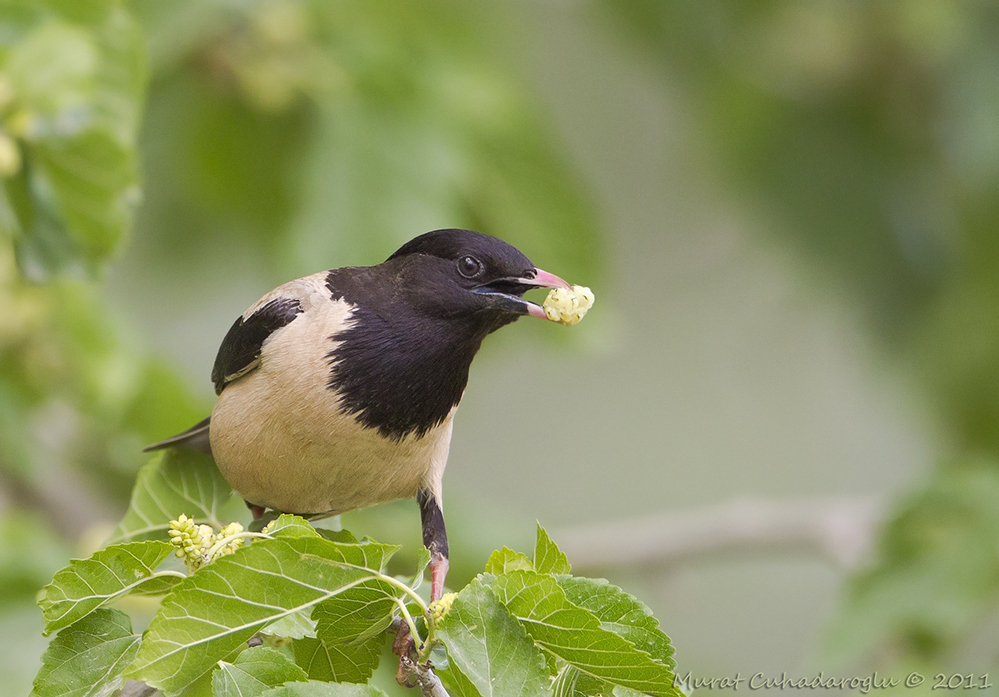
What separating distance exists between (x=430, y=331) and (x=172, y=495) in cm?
47

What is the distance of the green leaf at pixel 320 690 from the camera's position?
1.14 meters

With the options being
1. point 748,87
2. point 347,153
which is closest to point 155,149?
point 347,153

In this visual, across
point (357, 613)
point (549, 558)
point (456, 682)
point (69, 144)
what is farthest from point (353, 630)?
point (69, 144)

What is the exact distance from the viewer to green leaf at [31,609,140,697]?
125cm

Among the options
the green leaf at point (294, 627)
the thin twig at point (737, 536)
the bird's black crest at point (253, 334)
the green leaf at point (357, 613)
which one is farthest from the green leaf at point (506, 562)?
the thin twig at point (737, 536)

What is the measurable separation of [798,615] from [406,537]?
578 cm

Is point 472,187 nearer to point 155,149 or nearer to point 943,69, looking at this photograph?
point 155,149

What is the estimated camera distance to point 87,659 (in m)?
1.27

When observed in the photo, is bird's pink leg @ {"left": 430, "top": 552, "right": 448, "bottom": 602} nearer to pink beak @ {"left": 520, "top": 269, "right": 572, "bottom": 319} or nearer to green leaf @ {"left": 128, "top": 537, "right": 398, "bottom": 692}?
green leaf @ {"left": 128, "top": 537, "right": 398, "bottom": 692}

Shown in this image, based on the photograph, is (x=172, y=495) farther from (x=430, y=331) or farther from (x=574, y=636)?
(x=574, y=636)

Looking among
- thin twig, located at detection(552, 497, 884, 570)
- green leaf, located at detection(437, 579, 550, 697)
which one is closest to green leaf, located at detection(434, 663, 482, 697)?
green leaf, located at detection(437, 579, 550, 697)

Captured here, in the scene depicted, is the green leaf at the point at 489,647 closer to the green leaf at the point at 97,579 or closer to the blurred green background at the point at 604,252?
the green leaf at the point at 97,579

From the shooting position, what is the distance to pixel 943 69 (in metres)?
5.21

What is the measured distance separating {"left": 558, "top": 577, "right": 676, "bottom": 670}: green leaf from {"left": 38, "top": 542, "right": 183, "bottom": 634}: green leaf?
48 cm
